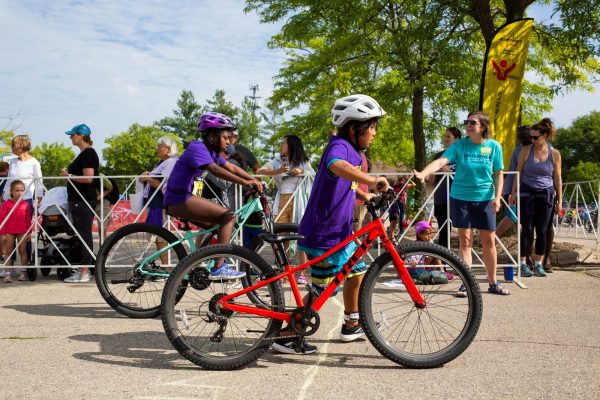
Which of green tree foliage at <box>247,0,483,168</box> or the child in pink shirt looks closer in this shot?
the child in pink shirt

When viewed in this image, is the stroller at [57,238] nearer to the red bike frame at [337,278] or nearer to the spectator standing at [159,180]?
the spectator standing at [159,180]

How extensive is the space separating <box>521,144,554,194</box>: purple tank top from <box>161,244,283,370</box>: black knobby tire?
5.12m

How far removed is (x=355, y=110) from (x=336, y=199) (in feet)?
2.07

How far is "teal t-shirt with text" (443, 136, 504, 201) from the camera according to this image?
649cm

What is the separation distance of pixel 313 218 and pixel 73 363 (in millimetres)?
1900

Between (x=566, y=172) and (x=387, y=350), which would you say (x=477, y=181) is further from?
(x=566, y=172)

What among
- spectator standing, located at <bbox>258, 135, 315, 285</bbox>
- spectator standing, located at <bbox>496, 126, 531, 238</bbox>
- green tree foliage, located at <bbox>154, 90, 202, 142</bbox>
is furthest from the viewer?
green tree foliage, located at <bbox>154, 90, 202, 142</bbox>

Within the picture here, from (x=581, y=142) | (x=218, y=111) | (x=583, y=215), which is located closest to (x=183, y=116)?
(x=218, y=111)

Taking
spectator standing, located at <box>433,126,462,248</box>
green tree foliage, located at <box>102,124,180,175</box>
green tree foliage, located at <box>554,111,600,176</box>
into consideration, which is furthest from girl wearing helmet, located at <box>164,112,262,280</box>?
green tree foliage, located at <box>554,111,600,176</box>

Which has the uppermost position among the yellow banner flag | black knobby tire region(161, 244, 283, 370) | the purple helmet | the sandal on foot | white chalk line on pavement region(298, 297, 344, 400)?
the yellow banner flag

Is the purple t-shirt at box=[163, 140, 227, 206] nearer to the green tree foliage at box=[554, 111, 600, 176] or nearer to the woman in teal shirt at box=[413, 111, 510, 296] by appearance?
the woman in teal shirt at box=[413, 111, 510, 296]

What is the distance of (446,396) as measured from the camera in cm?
345

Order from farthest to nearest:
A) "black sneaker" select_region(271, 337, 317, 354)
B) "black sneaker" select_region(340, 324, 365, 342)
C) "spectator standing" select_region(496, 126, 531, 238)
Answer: "spectator standing" select_region(496, 126, 531, 238) → "black sneaker" select_region(340, 324, 365, 342) → "black sneaker" select_region(271, 337, 317, 354)

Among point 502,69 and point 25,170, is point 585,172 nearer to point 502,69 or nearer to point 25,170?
point 502,69
